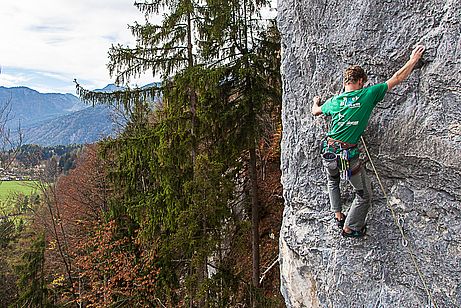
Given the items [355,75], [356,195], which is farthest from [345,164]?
[355,75]

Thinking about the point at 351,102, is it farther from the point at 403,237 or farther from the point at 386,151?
the point at 403,237

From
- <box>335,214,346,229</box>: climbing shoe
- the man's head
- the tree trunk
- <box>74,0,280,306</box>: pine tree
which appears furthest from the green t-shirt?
the tree trunk

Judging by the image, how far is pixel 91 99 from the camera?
Result: 413 inches

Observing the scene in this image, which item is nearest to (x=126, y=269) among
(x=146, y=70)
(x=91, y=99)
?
(x=91, y=99)

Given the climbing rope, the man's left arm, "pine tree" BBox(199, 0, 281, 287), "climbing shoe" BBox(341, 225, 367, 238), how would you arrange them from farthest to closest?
1. "pine tree" BBox(199, 0, 281, 287)
2. the man's left arm
3. "climbing shoe" BBox(341, 225, 367, 238)
4. the climbing rope

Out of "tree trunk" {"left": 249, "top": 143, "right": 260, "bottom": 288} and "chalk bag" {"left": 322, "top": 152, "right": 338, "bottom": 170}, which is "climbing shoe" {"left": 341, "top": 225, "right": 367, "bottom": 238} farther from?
"tree trunk" {"left": 249, "top": 143, "right": 260, "bottom": 288}

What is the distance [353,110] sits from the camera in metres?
4.32

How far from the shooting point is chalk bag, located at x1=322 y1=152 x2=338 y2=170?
4.61 meters

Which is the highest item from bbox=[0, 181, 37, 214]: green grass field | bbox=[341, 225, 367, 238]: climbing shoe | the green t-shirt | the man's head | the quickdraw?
the man's head

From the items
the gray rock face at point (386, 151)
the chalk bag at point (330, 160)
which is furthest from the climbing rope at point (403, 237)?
the chalk bag at point (330, 160)

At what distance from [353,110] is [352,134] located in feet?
0.88

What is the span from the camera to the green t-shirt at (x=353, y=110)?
4.21 meters

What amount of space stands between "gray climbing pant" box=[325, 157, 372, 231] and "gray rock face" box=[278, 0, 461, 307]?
0.66 feet

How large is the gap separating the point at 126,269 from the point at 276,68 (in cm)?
818
